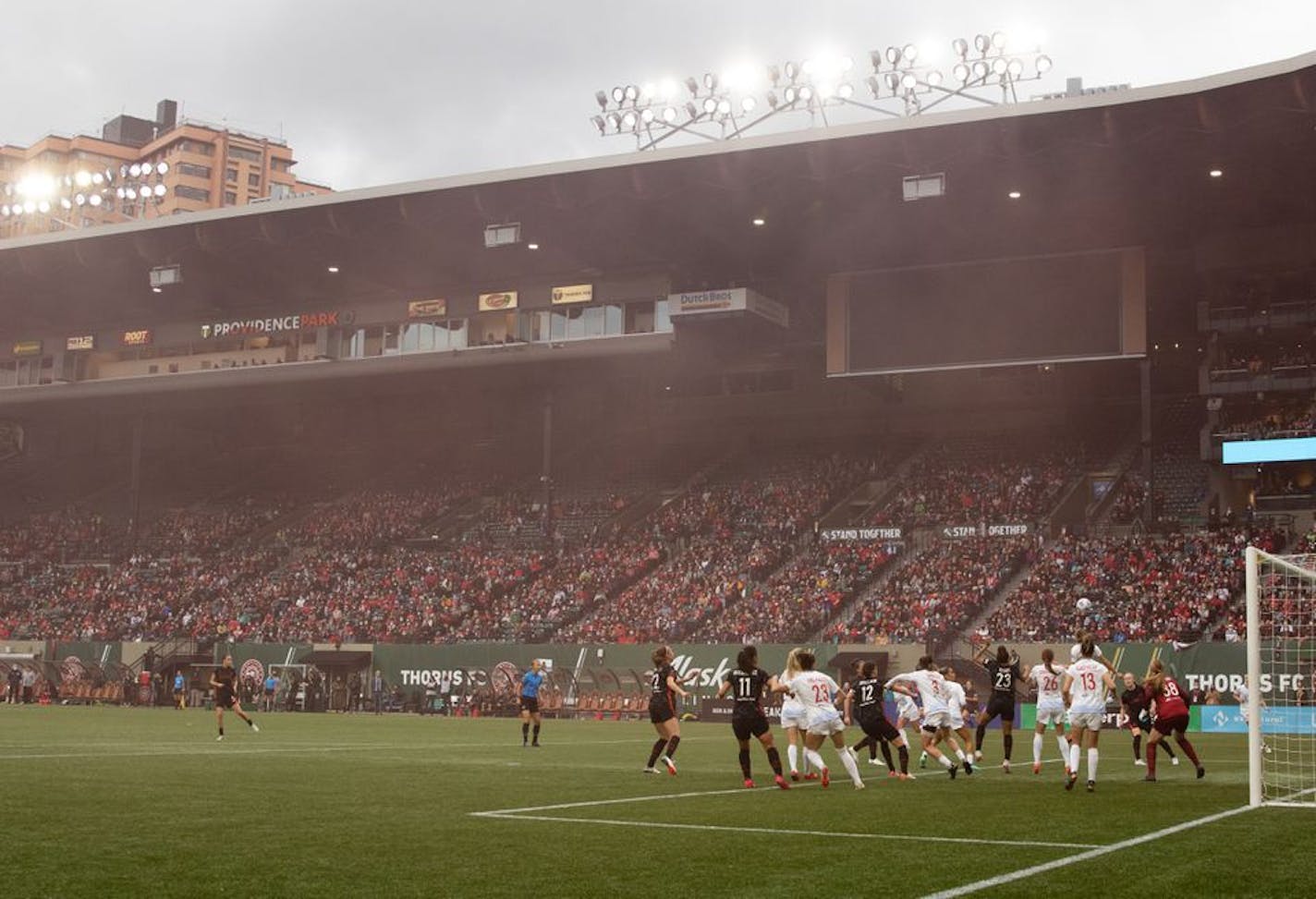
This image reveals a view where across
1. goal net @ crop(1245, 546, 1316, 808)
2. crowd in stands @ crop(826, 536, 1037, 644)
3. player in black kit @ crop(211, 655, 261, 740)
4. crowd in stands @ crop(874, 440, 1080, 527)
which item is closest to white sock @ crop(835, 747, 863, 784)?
goal net @ crop(1245, 546, 1316, 808)

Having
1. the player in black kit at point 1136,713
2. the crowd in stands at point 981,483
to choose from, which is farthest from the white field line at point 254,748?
the crowd in stands at point 981,483

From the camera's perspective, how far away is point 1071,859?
11.7 m

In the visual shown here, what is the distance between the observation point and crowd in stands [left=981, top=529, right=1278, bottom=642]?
1743 inches

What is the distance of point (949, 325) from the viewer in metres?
50.5

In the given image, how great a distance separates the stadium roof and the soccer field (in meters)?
23.5

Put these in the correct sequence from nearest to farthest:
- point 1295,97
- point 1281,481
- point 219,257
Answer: point 1295,97 < point 1281,481 < point 219,257

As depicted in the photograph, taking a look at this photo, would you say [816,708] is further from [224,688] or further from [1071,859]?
[224,688]

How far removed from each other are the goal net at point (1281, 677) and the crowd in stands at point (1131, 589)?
7.27 metres

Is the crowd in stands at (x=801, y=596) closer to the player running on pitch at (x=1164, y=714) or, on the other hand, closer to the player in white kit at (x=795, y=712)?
the player running on pitch at (x=1164, y=714)

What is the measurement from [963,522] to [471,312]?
21776 millimetres

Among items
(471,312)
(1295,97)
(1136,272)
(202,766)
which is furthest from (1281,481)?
(202,766)

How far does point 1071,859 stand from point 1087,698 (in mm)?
8002

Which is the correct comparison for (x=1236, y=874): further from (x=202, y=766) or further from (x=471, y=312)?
(x=471, y=312)

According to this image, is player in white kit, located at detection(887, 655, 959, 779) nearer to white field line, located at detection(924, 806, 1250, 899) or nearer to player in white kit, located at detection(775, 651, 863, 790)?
player in white kit, located at detection(775, 651, 863, 790)
